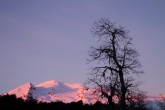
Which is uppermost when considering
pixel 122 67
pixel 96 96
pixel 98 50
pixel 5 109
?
pixel 98 50

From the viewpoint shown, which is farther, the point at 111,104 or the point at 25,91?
the point at 25,91

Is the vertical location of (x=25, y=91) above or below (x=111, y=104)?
above

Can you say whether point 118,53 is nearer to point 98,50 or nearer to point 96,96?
point 98,50

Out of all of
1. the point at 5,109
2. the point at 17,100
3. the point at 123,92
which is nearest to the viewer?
the point at 5,109

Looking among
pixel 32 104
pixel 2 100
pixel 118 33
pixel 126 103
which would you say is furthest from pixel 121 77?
pixel 2 100

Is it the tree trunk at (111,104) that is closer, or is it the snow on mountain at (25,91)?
the tree trunk at (111,104)

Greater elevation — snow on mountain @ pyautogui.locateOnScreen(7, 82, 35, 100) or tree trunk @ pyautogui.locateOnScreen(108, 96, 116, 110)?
snow on mountain @ pyautogui.locateOnScreen(7, 82, 35, 100)

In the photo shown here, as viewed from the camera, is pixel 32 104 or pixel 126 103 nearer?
pixel 32 104

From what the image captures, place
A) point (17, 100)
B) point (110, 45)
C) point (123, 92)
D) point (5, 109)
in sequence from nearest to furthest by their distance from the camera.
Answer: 1. point (5, 109)
2. point (17, 100)
3. point (123, 92)
4. point (110, 45)

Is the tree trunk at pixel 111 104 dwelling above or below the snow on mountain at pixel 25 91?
below

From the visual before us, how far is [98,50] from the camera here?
32.1m

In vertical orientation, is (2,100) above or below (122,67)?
below

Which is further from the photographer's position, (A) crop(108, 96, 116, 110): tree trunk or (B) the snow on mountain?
(B) the snow on mountain

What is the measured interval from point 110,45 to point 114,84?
442 centimetres
